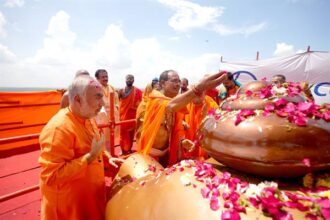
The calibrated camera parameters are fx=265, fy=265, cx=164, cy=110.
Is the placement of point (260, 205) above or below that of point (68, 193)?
above

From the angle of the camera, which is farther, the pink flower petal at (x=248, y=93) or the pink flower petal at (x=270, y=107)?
the pink flower petal at (x=248, y=93)

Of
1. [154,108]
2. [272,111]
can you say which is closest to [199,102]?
[154,108]

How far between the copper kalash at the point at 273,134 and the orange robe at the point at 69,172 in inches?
41.9

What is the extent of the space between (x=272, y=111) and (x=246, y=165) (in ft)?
0.99

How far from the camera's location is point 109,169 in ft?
11.4

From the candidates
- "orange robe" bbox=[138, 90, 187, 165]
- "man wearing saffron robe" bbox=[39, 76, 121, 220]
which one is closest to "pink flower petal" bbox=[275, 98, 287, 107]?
"man wearing saffron robe" bbox=[39, 76, 121, 220]

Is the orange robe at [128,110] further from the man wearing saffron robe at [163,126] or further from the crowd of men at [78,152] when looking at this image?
the crowd of men at [78,152]

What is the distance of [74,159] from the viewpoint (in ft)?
6.46

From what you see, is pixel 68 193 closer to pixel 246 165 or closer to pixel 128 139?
pixel 246 165

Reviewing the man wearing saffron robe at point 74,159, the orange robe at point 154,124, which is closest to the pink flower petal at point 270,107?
the man wearing saffron robe at point 74,159

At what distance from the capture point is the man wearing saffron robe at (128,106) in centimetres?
796

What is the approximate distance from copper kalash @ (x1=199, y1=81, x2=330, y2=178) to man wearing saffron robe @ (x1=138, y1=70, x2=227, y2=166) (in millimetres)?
1620

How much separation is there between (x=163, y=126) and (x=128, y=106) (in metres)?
4.99

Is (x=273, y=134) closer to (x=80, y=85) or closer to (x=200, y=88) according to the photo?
(x=200, y=88)
